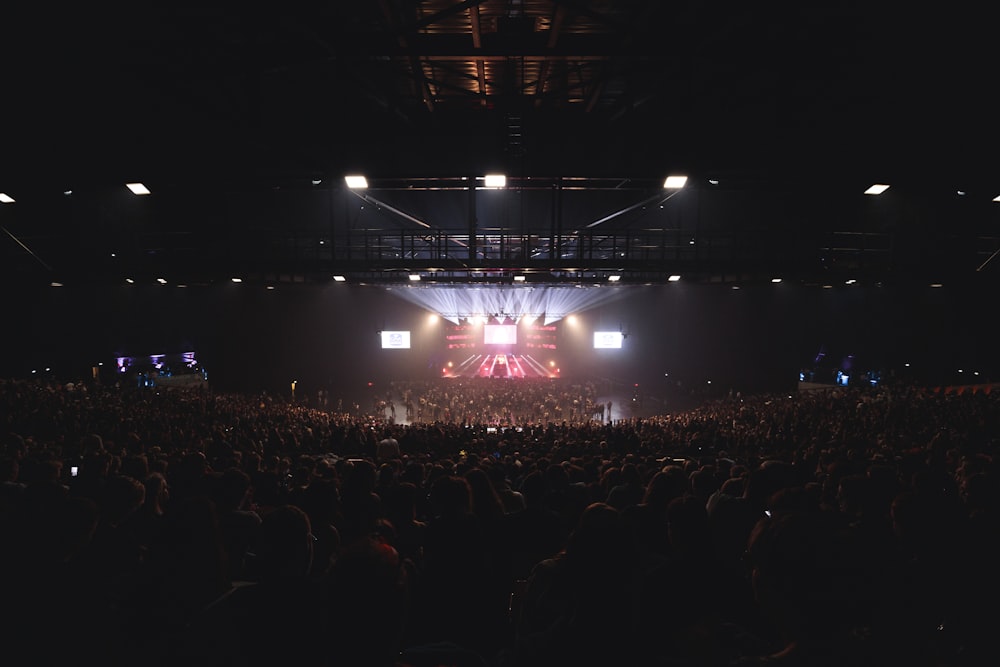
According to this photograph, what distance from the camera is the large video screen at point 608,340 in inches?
1403

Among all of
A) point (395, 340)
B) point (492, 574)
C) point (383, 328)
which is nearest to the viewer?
point (492, 574)

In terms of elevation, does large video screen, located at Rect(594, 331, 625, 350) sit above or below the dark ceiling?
below

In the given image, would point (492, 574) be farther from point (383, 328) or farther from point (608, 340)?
point (608, 340)

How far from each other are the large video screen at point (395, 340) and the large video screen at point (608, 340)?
1383 centimetres

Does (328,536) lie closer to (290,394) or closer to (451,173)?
(451,173)

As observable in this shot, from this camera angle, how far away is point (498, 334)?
1548 inches

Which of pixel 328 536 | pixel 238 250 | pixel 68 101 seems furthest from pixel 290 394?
pixel 328 536

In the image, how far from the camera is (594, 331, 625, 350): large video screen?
1403 inches

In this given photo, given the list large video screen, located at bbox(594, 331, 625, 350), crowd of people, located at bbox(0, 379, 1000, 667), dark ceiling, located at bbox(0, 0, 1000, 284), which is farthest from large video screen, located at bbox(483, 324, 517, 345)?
crowd of people, located at bbox(0, 379, 1000, 667)

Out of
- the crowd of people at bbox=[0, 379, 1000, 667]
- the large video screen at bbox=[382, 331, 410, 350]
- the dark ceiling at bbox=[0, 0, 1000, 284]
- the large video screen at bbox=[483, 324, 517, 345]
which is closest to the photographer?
the crowd of people at bbox=[0, 379, 1000, 667]

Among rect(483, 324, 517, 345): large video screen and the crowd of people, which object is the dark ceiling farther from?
rect(483, 324, 517, 345): large video screen

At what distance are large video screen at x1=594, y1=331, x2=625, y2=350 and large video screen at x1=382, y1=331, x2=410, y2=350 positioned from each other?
1383 centimetres

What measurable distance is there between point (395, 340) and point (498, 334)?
26.7 ft

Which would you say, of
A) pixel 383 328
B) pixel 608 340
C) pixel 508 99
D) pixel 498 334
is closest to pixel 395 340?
pixel 383 328
